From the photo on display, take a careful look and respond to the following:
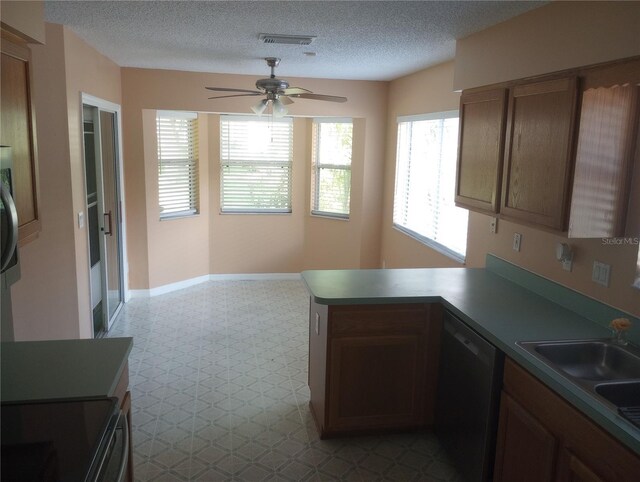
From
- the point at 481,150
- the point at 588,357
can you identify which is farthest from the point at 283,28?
the point at 588,357

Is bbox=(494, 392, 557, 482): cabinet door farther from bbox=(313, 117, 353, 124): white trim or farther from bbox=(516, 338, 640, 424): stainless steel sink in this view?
bbox=(313, 117, 353, 124): white trim

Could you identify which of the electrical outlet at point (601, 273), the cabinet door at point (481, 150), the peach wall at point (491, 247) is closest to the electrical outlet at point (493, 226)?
the peach wall at point (491, 247)

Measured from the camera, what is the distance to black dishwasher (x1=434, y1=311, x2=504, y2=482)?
2.36 m

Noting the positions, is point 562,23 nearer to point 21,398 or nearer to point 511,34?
point 511,34

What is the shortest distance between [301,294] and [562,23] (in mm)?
4201

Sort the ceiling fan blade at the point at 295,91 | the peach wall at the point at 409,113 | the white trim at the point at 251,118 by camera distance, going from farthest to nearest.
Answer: the white trim at the point at 251,118 < the peach wall at the point at 409,113 < the ceiling fan blade at the point at 295,91

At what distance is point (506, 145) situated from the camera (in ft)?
9.02

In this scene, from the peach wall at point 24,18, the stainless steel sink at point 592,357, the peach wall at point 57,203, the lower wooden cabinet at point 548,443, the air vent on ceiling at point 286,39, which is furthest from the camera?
the air vent on ceiling at point 286,39

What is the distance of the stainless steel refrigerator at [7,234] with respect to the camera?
4.75 ft

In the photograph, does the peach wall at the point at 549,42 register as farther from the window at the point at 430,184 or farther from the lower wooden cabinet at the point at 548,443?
the lower wooden cabinet at the point at 548,443

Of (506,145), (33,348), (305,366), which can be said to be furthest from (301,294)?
(33,348)

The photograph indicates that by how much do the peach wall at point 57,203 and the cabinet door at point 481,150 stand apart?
8.78ft

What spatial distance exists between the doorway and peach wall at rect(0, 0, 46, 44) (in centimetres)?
214

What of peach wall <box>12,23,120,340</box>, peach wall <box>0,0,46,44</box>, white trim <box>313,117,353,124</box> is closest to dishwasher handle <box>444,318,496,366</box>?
peach wall <box>0,0,46,44</box>
